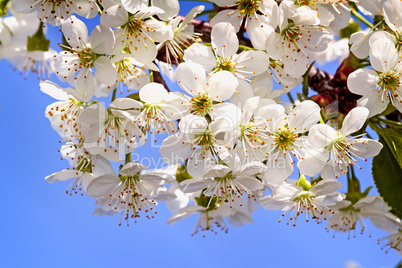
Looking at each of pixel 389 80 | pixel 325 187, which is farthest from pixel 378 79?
pixel 325 187

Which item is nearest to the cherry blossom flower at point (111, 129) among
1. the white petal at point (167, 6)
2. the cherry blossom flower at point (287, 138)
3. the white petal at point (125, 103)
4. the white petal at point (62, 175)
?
the white petal at point (125, 103)

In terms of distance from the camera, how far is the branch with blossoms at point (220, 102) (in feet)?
4.75

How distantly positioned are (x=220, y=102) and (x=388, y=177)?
0.82 metres

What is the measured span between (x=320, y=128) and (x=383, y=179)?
1.83 feet

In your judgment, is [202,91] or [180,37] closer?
[202,91]

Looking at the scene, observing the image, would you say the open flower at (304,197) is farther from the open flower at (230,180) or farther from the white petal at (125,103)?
the white petal at (125,103)

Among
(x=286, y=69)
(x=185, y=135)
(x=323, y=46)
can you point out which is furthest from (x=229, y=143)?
(x=323, y=46)

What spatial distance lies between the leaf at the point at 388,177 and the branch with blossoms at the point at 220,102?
0.33 ft

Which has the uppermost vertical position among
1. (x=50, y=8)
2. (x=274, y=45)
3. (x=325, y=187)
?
(x=50, y=8)

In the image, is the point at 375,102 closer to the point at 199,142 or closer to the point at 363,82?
the point at 363,82

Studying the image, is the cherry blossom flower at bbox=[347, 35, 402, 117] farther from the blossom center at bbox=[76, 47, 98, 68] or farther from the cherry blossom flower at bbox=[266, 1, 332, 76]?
the blossom center at bbox=[76, 47, 98, 68]

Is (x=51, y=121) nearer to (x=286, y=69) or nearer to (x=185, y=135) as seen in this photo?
(x=185, y=135)

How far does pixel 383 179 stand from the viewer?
6.08 ft

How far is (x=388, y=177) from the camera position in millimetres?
1848
